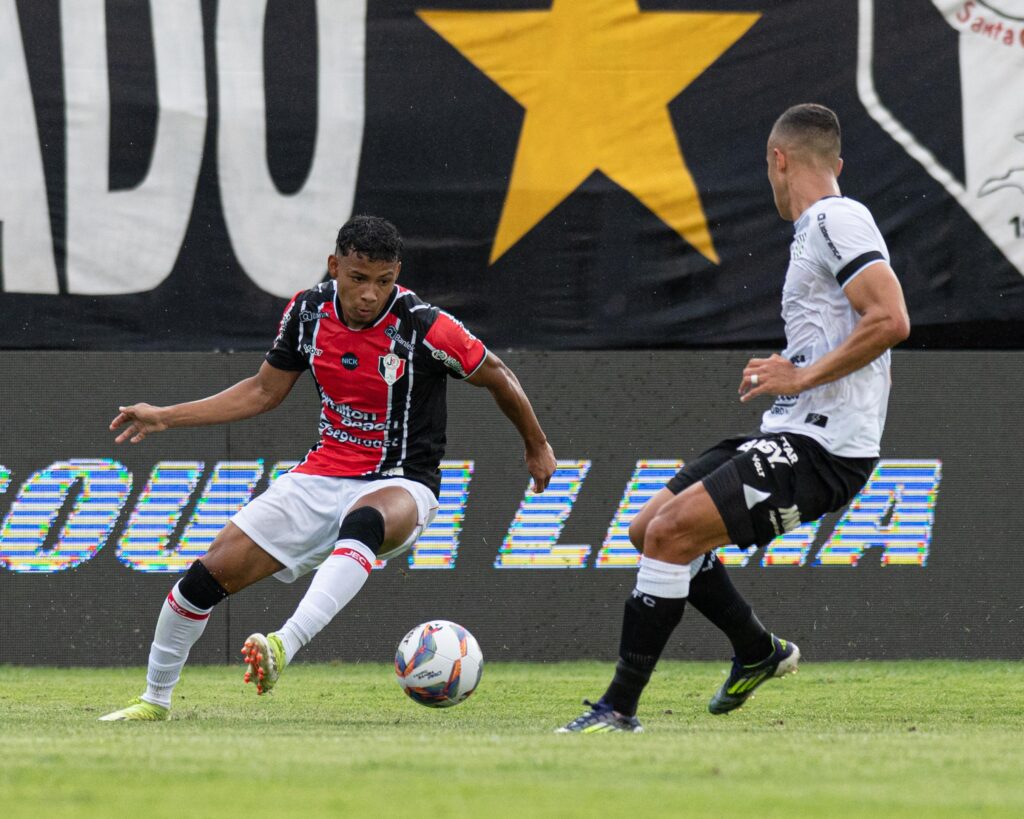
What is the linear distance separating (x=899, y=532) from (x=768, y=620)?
3.10 feet

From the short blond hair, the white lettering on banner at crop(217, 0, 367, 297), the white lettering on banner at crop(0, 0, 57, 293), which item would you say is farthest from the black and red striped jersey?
the white lettering on banner at crop(0, 0, 57, 293)

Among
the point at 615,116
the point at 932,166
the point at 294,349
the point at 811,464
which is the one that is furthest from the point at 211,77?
the point at 811,464

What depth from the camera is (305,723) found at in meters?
6.38

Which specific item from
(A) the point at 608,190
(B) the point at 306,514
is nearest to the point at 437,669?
(B) the point at 306,514

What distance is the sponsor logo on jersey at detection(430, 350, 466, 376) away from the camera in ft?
22.3

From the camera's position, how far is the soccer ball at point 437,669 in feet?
20.7

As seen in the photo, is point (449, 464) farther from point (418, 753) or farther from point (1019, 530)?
point (418, 753)

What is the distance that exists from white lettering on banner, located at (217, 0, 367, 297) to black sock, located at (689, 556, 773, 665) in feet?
13.5

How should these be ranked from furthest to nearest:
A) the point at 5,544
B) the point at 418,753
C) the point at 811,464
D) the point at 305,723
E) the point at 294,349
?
1. the point at 5,544
2. the point at 294,349
3. the point at 305,723
4. the point at 811,464
5. the point at 418,753

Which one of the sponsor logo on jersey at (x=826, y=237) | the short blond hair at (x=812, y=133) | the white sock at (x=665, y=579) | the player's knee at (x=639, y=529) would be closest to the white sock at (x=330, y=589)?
the player's knee at (x=639, y=529)

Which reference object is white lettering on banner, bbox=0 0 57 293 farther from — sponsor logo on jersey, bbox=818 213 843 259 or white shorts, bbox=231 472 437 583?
sponsor logo on jersey, bbox=818 213 843 259

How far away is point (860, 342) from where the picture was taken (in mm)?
5637

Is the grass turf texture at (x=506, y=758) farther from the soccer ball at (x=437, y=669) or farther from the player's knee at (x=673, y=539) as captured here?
the player's knee at (x=673, y=539)

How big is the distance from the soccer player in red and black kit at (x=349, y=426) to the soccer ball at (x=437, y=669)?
0.37 meters
